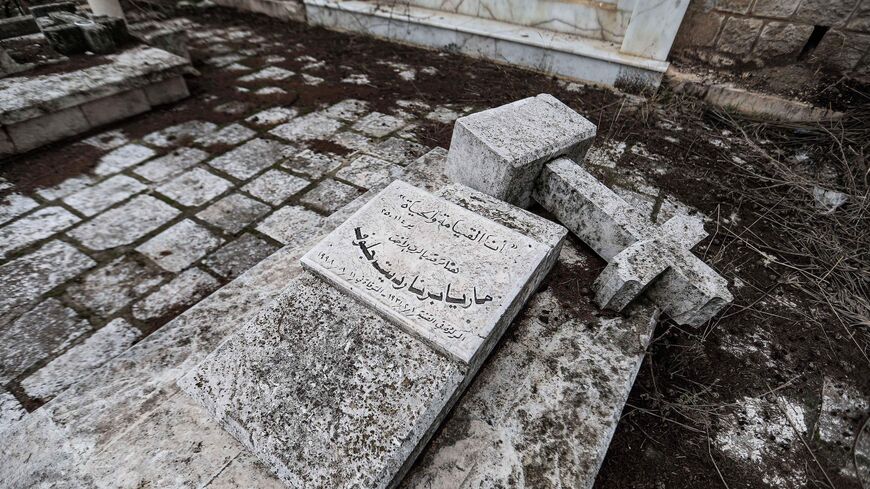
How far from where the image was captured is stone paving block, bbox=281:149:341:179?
120 inches

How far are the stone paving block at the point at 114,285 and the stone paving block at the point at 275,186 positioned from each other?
Answer: 839mm

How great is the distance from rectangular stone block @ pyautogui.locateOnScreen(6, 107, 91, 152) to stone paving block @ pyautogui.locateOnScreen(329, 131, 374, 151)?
2044mm

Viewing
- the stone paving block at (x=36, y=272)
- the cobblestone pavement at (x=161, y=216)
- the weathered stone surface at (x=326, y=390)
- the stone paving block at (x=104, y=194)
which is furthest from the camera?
the stone paving block at (x=104, y=194)

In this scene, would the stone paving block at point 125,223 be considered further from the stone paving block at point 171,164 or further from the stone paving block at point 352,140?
the stone paving block at point 352,140

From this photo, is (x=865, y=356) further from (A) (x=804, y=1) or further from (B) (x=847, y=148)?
(A) (x=804, y=1)

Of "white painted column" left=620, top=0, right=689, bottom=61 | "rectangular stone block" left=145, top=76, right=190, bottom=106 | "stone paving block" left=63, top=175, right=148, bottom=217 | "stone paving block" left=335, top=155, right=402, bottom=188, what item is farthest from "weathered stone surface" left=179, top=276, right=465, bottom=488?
"white painted column" left=620, top=0, right=689, bottom=61

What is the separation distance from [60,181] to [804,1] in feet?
20.1

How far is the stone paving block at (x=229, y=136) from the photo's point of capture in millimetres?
3291

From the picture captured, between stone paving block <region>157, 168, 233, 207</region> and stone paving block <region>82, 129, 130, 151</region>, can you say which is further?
stone paving block <region>82, 129, 130, 151</region>

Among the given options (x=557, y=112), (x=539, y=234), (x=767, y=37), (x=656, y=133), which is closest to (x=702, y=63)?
(x=767, y=37)

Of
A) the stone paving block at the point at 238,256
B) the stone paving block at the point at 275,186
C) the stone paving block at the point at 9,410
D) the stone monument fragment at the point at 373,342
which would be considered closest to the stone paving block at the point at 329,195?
the stone paving block at the point at 275,186

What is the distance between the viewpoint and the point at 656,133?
357 centimetres

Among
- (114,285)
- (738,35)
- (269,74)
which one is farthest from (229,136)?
(738,35)

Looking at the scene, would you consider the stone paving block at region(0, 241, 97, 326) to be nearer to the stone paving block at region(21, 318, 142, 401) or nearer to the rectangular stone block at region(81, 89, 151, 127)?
the stone paving block at region(21, 318, 142, 401)
